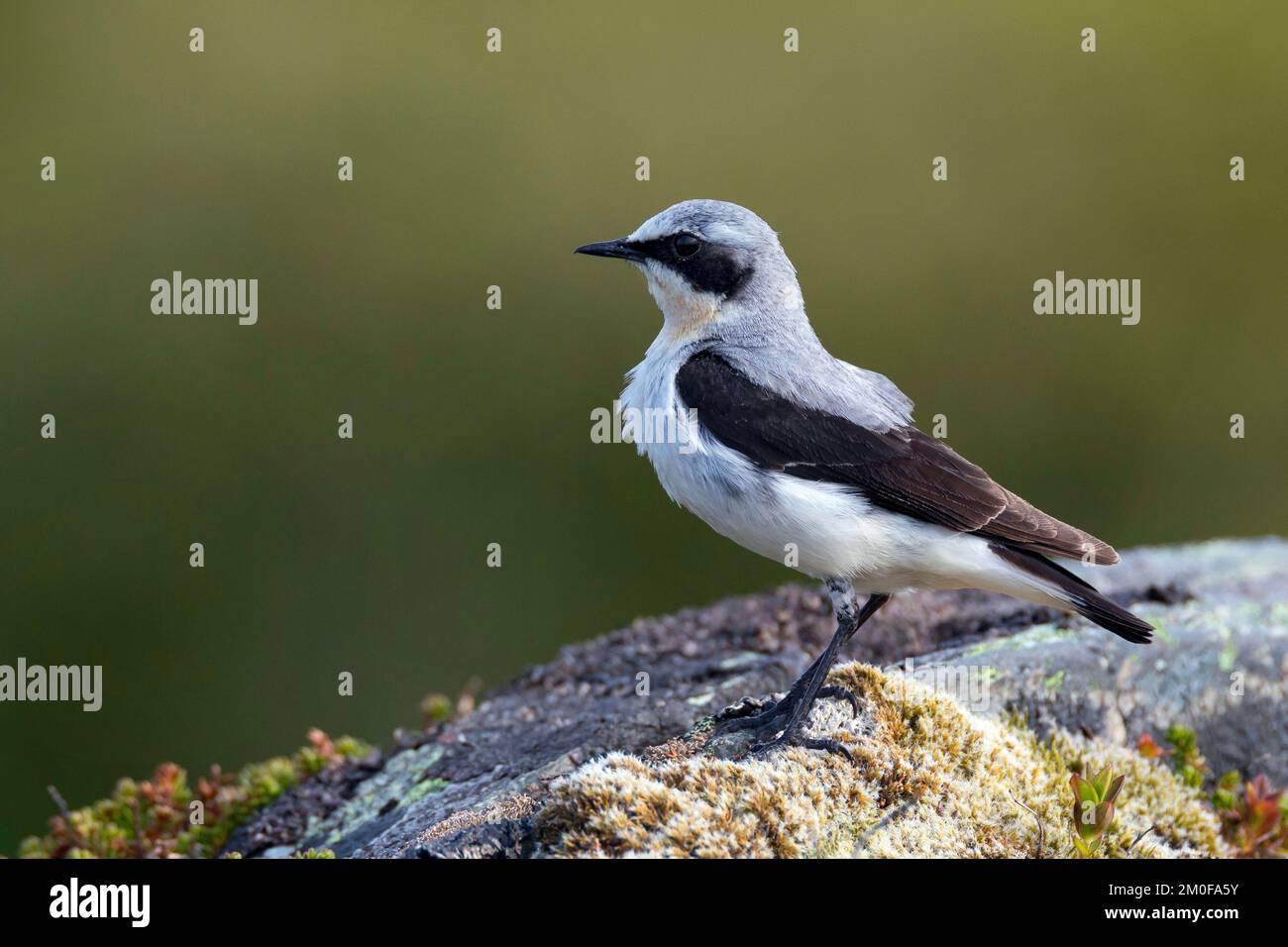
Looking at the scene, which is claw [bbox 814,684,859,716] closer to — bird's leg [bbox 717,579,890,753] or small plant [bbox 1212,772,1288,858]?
bird's leg [bbox 717,579,890,753]

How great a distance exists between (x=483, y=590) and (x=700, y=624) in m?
5.52

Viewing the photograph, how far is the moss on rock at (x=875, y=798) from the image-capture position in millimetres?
4422

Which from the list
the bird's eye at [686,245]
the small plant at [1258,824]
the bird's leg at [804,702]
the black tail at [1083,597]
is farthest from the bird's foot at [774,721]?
the bird's eye at [686,245]

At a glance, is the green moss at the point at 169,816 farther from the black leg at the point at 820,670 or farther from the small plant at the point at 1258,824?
the small plant at the point at 1258,824

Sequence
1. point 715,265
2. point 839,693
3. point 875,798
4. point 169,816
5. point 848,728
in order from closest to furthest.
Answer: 1. point 875,798
2. point 848,728
3. point 839,693
4. point 169,816
5. point 715,265

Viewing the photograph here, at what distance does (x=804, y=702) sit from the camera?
5.34 metres

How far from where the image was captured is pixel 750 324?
21.3 feet

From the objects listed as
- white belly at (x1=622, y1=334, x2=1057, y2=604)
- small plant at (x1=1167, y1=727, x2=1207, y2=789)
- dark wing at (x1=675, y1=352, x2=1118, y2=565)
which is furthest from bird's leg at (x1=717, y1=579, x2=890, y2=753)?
small plant at (x1=1167, y1=727, x2=1207, y2=789)

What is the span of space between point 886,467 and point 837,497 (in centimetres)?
26

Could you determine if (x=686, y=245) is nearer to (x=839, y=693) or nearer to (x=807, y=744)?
(x=839, y=693)

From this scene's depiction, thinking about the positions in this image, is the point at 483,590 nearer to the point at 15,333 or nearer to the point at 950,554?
the point at 15,333

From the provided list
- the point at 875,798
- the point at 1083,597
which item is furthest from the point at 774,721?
the point at 1083,597

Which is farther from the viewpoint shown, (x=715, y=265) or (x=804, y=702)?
(x=715, y=265)

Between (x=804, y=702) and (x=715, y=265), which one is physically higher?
(x=715, y=265)
